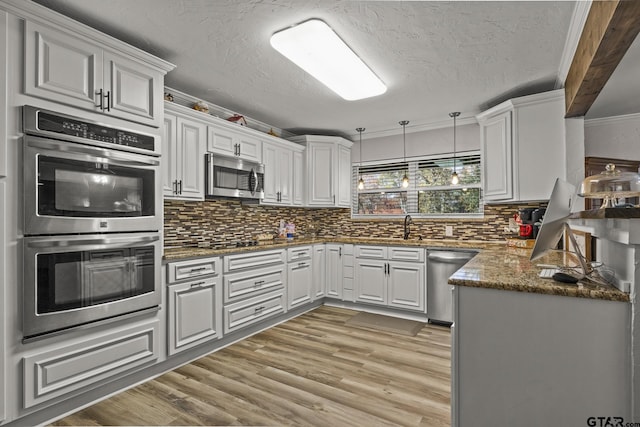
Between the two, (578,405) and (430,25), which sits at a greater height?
(430,25)

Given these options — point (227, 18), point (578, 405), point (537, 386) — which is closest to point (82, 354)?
point (227, 18)

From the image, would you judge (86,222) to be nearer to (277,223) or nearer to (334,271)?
(277,223)

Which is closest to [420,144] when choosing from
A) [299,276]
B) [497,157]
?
[497,157]

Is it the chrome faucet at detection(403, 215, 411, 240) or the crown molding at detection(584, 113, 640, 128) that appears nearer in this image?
the crown molding at detection(584, 113, 640, 128)

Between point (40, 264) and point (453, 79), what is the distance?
11.3 ft

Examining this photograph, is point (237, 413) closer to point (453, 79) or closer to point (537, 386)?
point (537, 386)

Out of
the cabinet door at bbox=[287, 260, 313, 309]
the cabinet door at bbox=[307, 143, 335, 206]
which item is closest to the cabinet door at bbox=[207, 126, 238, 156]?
the cabinet door at bbox=[307, 143, 335, 206]

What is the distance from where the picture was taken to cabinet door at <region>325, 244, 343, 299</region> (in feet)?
15.3

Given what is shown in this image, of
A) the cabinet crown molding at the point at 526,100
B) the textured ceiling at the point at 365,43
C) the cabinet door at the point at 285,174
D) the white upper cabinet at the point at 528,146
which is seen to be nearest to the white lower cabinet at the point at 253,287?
the cabinet door at the point at 285,174

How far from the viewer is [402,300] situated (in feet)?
13.7

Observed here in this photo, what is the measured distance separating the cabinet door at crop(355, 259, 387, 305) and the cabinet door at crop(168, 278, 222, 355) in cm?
197

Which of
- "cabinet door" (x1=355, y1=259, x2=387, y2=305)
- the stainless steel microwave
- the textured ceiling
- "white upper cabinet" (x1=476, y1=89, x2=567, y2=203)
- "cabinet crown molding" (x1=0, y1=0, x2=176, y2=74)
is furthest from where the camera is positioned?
"cabinet door" (x1=355, y1=259, x2=387, y2=305)

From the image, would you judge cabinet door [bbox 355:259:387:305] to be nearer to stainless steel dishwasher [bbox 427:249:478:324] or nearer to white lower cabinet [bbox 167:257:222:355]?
stainless steel dishwasher [bbox 427:249:478:324]

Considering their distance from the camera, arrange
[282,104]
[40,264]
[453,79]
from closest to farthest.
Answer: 1. [40,264]
2. [453,79]
3. [282,104]
